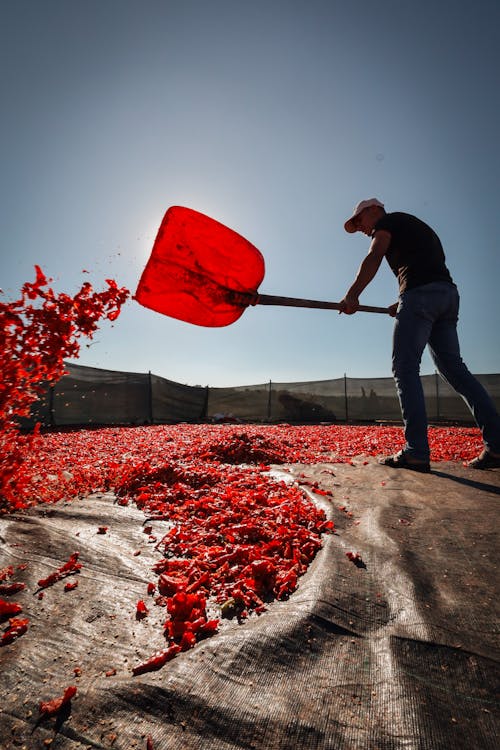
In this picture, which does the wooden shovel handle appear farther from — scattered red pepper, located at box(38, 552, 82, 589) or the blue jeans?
scattered red pepper, located at box(38, 552, 82, 589)

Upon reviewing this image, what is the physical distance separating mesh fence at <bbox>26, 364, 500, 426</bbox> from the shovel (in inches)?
385

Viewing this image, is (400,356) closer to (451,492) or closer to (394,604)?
(451,492)

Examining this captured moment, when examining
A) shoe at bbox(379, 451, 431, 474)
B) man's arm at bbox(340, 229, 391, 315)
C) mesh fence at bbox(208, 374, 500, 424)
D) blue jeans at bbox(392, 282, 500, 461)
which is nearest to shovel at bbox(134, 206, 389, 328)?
man's arm at bbox(340, 229, 391, 315)

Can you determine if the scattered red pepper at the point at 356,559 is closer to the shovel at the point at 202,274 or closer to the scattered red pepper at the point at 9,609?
the scattered red pepper at the point at 9,609

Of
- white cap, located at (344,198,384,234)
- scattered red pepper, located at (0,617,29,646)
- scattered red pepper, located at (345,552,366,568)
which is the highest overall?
white cap, located at (344,198,384,234)

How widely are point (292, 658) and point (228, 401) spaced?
53.5ft

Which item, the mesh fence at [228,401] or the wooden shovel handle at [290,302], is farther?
the mesh fence at [228,401]

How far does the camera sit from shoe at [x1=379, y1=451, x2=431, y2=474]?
311 cm

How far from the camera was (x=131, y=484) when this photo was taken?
3.06m

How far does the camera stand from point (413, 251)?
3.38 metres

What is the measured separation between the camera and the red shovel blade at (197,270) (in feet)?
12.1

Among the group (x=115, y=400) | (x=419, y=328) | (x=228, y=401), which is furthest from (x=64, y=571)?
(x=228, y=401)

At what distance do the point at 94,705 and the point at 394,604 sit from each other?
1.02 m

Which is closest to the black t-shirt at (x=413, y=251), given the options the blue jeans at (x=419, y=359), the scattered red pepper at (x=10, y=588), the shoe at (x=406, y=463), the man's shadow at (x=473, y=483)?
the blue jeans at (x=419, y=359)
